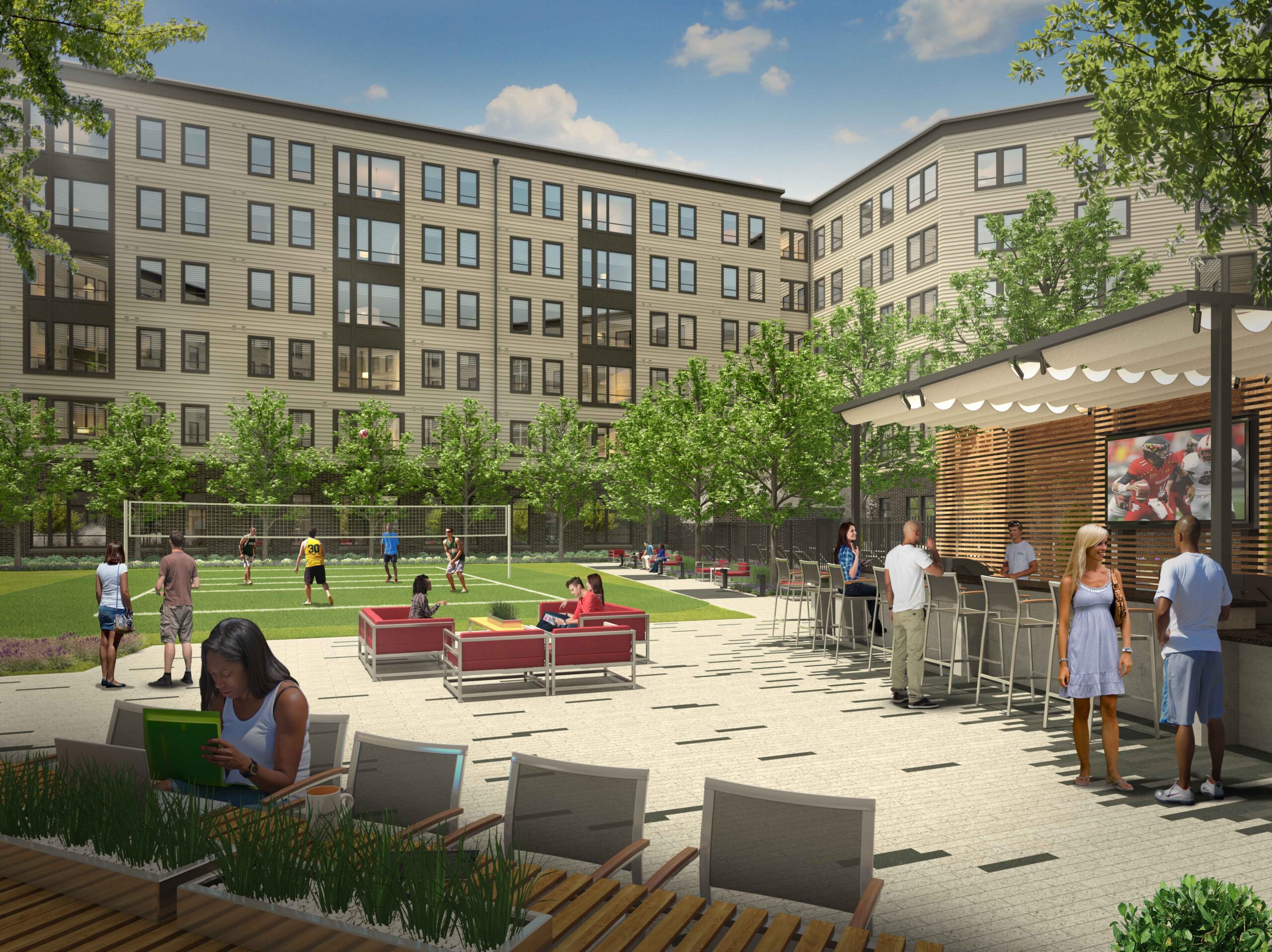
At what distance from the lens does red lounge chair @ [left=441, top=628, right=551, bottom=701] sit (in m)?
10.7

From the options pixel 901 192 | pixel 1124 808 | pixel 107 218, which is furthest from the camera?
pixel 901 192

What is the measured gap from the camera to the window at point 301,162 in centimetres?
4441

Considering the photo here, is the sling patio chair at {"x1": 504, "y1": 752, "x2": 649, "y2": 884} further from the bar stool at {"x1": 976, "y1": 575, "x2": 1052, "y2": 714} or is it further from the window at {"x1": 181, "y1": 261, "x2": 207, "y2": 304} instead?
the window at {"x1": 181, "y1": 261, "x2": 207, "y2": 304}

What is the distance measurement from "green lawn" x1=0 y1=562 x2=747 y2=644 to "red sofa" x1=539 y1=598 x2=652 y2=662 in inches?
169

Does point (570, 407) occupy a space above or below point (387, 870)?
above

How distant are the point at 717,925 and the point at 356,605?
826 inches

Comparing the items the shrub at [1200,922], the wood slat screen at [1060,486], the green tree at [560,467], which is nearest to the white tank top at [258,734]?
the shrub at [1200,922]

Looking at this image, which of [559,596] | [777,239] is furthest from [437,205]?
[559,596]

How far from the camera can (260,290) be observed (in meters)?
44.0

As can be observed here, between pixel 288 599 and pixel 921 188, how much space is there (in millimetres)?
35552

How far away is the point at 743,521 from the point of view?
140ft

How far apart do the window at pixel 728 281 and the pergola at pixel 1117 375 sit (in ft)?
123

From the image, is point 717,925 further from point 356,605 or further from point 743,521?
point 743,521

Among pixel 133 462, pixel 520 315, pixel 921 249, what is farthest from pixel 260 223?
pixel 921 249
